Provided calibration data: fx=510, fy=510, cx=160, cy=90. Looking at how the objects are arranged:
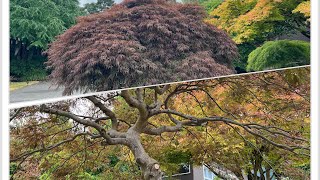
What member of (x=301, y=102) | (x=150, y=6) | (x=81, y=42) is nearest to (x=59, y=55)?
(x=81, y=42)

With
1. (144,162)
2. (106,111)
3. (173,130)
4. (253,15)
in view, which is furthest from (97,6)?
(173,130)

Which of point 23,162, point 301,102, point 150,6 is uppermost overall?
point 150,6

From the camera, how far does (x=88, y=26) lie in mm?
2199

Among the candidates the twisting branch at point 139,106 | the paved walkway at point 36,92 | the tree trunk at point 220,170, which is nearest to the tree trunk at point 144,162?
the twisting branch at point 139,106

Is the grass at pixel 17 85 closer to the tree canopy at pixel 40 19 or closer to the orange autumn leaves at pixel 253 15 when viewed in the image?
the tree canopy at pixel 40 19

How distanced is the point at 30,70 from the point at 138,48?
555mm

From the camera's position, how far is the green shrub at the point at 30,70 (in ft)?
6.66

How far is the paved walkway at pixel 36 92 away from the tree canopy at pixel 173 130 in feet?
3.57

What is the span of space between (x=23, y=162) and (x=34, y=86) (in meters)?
1.33

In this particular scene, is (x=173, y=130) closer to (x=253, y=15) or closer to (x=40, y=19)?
(x=253, y=15)

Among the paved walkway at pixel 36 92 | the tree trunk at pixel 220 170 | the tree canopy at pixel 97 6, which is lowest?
the tree trunk at pixel 220 170

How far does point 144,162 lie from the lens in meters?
3.57

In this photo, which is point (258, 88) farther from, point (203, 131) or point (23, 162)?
point (23, 162)

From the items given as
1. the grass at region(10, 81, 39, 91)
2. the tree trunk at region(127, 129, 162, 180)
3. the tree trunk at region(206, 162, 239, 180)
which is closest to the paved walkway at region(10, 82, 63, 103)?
the grass at region(10, 81, 39, 91)
